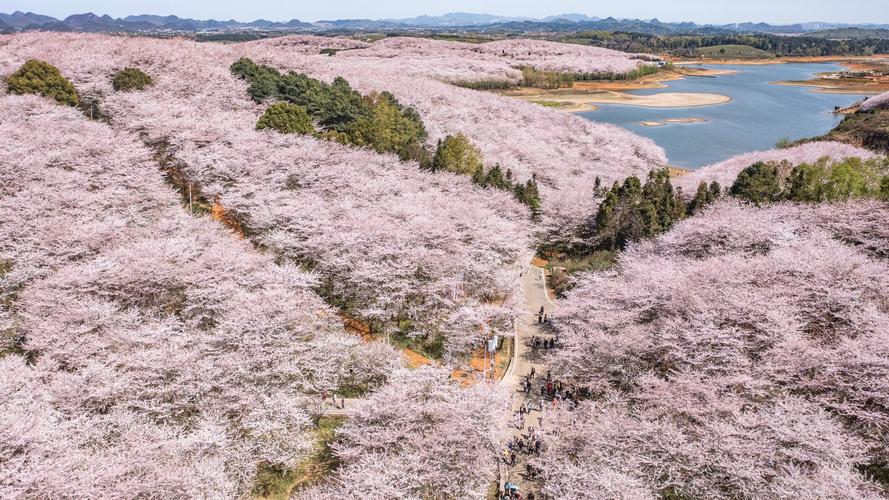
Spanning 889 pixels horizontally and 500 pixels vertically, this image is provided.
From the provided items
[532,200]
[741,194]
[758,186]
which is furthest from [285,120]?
[758,186]

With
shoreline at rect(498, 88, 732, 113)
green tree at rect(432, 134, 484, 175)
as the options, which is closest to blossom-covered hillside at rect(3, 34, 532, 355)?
green tree at rect(432, 134, 484, 175)

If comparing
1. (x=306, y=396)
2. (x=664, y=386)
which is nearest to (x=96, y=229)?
(x=306, y=396)

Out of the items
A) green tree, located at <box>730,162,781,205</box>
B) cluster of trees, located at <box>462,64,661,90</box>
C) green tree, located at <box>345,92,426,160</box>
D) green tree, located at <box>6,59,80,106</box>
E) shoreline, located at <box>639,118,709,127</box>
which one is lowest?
green tree, located at <box>730,162,781,205</box>

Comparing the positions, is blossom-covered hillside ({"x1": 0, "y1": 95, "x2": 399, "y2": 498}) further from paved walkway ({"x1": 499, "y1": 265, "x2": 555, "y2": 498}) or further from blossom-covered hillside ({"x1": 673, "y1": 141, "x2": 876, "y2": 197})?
blossom-covered hillside ({"x1": 673, "y1": 141, "x2": 876, "y2": 197})

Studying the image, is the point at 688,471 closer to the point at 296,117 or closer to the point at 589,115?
the point at 296,117

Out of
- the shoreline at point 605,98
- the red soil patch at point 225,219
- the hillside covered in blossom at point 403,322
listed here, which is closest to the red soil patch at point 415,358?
the hillside covered in blossom at point 403,322

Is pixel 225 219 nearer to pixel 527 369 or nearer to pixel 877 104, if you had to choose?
pixel 527 369
